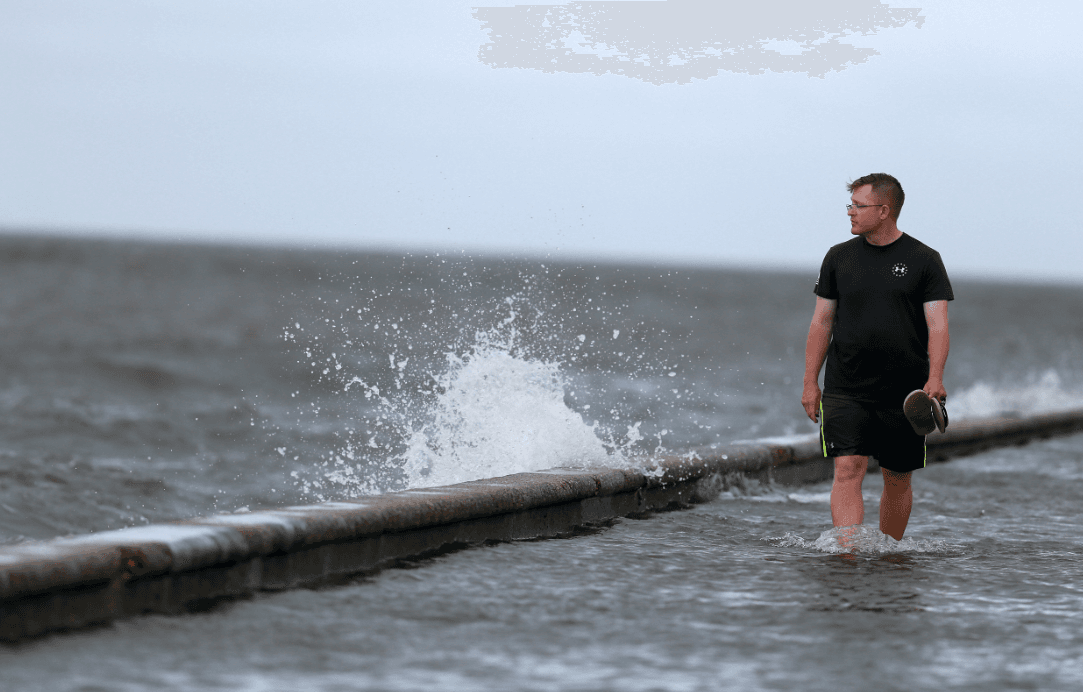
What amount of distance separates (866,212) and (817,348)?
1.92 feet

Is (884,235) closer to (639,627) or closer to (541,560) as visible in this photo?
(541,560)

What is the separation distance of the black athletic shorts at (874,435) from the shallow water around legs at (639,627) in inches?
16.1

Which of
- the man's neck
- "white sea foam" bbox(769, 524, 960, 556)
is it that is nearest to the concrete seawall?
"white sea foam" bbox(769, 524, 960, 556)

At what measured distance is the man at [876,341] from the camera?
16.3 feet

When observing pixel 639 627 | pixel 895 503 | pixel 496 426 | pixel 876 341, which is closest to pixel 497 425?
pixel 496 426

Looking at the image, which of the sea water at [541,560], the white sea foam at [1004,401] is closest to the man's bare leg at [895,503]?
the sea water at [541,560]

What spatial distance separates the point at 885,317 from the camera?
16.3 ft

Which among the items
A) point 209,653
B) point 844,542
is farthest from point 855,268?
point 209,653

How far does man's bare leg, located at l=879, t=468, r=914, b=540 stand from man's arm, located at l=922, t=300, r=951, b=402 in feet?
1.38

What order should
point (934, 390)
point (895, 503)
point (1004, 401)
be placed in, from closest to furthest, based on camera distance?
point (934, 390)
point (895, 503)
point (1004, 401)

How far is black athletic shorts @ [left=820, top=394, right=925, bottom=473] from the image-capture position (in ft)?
16.5

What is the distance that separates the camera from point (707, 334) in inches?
1950

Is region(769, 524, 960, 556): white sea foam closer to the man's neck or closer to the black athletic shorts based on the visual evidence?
the black athletic shorts

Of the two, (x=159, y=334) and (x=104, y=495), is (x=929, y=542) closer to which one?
(x=104, y=495)
